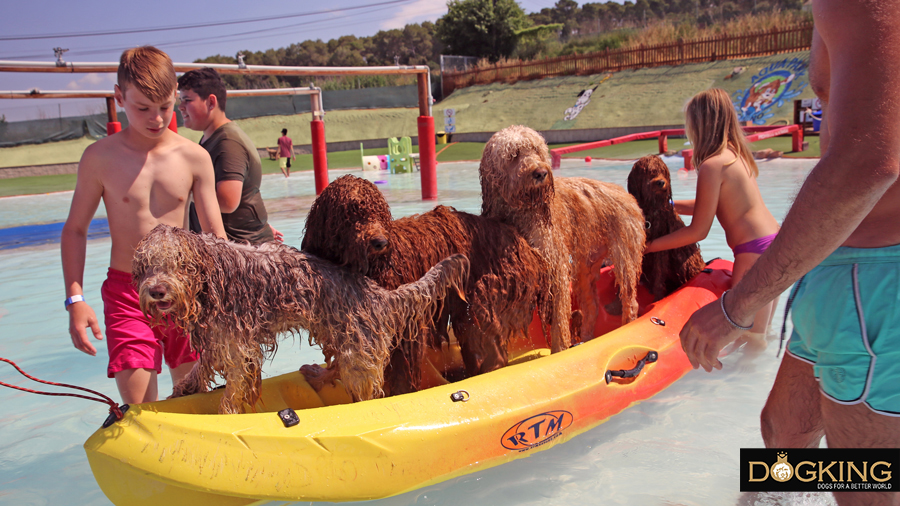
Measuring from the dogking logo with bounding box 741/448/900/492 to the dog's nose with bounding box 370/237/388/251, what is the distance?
173 cm

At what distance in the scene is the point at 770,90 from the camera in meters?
25.2

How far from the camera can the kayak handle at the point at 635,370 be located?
3.64m

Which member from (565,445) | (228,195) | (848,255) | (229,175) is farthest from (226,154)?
(848,255)

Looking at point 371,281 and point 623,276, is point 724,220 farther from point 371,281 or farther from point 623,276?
point 371,281

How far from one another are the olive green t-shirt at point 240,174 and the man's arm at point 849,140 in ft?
10.5

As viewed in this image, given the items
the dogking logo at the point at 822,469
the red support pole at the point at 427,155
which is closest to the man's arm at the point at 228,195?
the dogking logo at the point at 822,469

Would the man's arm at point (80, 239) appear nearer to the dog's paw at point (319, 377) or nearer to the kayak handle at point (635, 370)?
the dog's paw at point (319, 377)

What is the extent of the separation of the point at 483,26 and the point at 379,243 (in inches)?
2003

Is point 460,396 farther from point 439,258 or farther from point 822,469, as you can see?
point 822,469

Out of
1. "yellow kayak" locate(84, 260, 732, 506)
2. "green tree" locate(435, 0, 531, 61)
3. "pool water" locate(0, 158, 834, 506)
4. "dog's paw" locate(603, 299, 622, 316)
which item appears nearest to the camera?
"yellow kayak" locate(84, 260, 732, 506)

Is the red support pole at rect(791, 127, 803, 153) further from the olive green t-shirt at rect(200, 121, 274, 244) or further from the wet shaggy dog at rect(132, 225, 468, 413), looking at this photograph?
the wet shaggy dog at rect(132, 225, 468, 413)

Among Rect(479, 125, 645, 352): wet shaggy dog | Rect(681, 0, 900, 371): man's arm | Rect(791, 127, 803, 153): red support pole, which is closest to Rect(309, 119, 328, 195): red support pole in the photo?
Rect(479, 125, 645, 352): wet shaggy dog

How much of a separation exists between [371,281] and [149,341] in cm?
113

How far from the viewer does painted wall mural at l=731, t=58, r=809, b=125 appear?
24.5 metres
